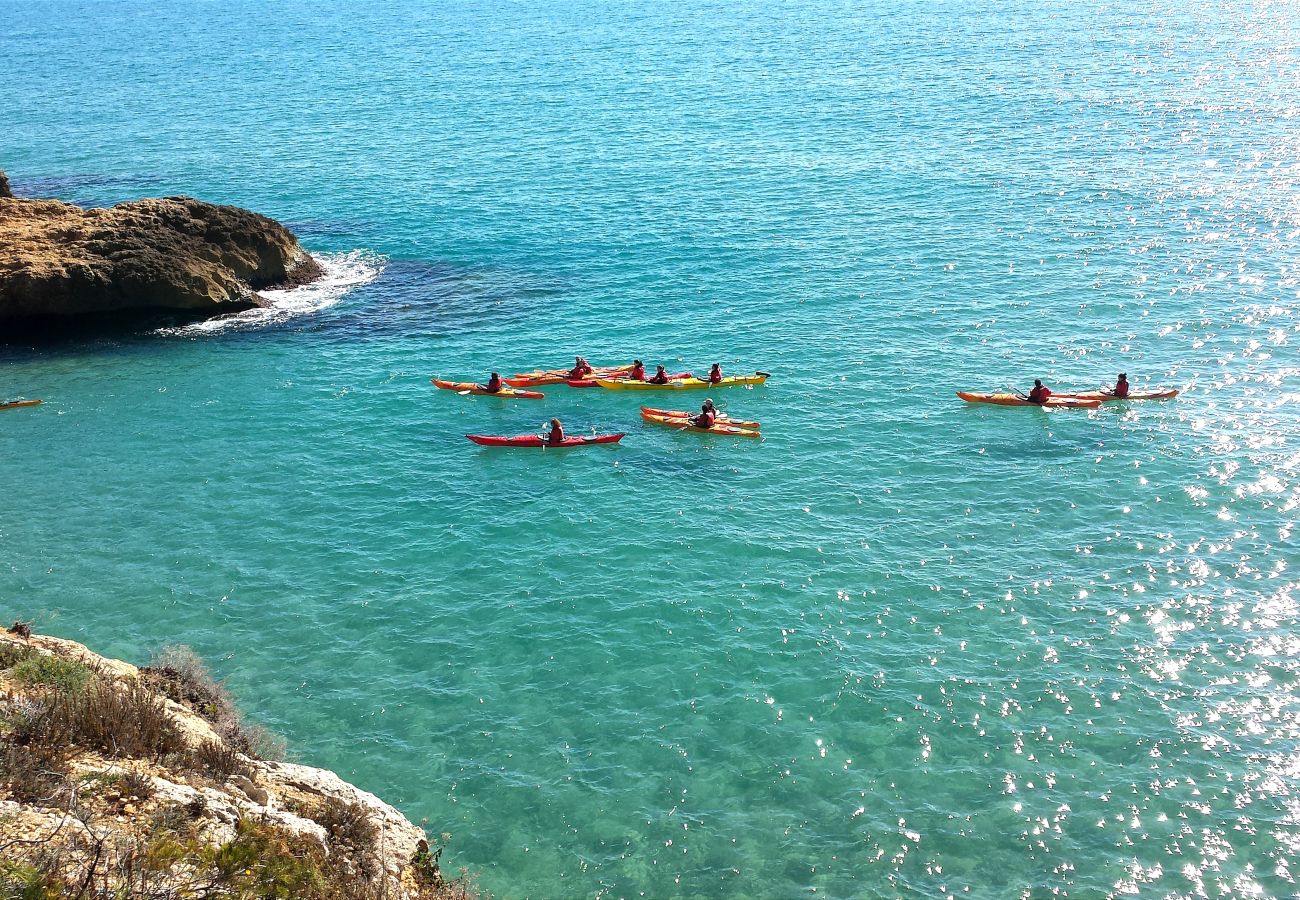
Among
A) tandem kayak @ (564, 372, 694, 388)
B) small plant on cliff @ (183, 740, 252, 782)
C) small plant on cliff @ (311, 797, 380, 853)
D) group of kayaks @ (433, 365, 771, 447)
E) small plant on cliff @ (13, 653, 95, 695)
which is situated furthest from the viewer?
tandem kayak @ (564, 372, 694, 388)

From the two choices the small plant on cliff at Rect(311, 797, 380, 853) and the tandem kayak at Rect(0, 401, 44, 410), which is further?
the tandem kayak at Rect(0, 401, 44, 410)

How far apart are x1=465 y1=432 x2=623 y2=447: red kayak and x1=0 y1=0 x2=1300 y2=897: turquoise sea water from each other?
0.55 metres

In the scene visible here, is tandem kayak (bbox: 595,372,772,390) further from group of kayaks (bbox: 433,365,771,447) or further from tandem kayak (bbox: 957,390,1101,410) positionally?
tandem kayak (bbox: 957,390,1101,410)

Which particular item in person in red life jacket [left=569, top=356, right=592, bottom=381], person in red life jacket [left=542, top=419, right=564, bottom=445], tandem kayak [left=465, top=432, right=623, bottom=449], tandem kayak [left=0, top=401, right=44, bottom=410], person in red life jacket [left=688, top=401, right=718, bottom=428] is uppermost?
person in red life jacket [left=569, top=356, right=592, bottom=381]

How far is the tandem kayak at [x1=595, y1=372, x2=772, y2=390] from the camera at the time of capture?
3903 centimetres

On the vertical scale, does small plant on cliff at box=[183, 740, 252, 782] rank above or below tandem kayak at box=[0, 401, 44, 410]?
below

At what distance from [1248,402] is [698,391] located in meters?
19.1

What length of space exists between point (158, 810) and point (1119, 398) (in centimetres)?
3281

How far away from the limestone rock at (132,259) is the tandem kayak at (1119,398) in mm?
34355

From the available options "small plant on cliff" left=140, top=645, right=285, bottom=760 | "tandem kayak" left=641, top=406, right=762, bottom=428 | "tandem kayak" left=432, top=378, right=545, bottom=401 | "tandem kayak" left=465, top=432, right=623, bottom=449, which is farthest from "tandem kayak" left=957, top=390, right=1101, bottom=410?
"small plant on cliff" left=140, top=645, right=285, bottom=760

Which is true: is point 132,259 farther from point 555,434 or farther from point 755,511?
point 755,511

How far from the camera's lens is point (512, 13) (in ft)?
477

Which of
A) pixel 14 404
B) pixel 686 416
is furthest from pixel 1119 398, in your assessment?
pixel 14 404

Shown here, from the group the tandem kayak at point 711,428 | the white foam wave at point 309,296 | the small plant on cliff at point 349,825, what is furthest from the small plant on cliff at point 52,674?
the white foam wave at point 309,296
